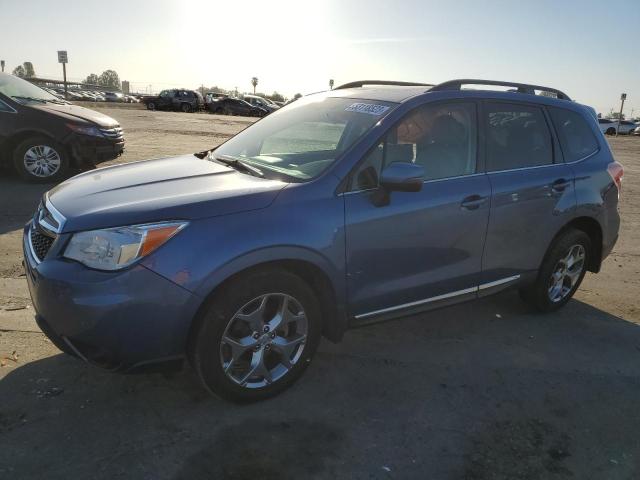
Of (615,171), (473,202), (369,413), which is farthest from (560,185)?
(369,413)

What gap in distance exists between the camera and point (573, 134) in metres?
4.45

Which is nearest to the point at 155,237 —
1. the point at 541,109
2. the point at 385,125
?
the point at 385,125

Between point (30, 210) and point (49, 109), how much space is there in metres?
2.38

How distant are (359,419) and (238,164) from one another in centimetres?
177

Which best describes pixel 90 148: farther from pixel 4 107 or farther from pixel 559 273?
pixel 559 273

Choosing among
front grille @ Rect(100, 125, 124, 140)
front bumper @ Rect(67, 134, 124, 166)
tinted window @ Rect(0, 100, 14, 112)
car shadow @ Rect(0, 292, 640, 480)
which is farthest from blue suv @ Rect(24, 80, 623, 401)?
tinted window @ Rect(0, 100, 14, 112)

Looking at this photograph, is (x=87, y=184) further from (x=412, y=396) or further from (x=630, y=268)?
(x=630, y=268)

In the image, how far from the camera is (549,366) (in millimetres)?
Result: 3736

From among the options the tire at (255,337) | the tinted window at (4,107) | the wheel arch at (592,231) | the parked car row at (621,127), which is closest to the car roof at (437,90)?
the wheel arch at (592,231)

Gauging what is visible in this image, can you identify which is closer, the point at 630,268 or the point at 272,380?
the point at 272,380

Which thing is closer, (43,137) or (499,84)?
(499,84)

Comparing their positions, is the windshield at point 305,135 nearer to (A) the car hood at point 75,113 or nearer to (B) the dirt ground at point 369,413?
(B) the dirt ground at point 369,413

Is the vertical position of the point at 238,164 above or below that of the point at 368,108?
below

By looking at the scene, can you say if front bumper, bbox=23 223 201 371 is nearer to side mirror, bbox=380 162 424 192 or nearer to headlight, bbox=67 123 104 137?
side mirror, bbox=380 162 424 192
